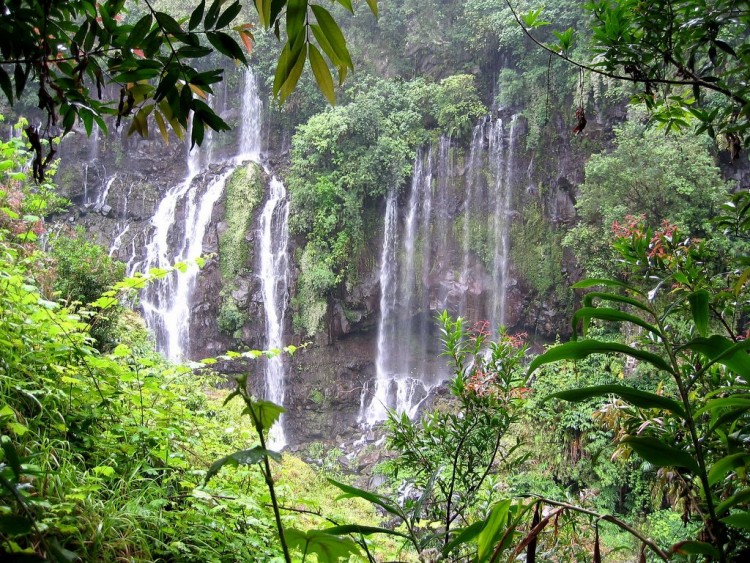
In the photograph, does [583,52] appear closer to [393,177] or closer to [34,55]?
[393,177]

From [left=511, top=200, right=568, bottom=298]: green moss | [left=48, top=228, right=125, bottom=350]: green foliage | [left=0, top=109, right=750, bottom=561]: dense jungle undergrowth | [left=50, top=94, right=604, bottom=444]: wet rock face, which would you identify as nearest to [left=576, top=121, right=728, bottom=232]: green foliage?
[left=511, top=200, right=568, bottom=298]: green moss

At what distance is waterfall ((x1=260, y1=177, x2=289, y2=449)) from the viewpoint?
11203mm

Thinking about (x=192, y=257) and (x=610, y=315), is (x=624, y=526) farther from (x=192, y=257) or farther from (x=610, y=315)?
(x=192, y=257)

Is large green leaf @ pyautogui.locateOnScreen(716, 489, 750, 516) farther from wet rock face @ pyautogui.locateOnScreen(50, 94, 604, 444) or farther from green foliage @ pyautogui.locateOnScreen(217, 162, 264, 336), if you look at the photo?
green foliage @ pyautogui.locateOnScreen(217, 162, 264, 336)

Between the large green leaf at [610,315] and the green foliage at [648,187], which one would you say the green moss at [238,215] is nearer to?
the green foliage at [648,187]

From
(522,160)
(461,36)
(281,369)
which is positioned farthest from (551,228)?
(281,369)

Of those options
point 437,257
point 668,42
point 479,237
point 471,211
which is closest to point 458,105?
point 471,211

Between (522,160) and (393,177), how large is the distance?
8.88ft

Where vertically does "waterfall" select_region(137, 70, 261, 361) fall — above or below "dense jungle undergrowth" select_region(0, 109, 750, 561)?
above

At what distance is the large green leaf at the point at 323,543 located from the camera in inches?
26.2

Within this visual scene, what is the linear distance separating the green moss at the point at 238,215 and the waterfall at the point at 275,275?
32 cm

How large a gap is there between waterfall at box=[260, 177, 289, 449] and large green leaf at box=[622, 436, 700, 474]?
1085cm

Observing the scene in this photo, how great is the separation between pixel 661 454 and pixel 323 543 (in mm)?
426

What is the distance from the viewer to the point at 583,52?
969 cm
